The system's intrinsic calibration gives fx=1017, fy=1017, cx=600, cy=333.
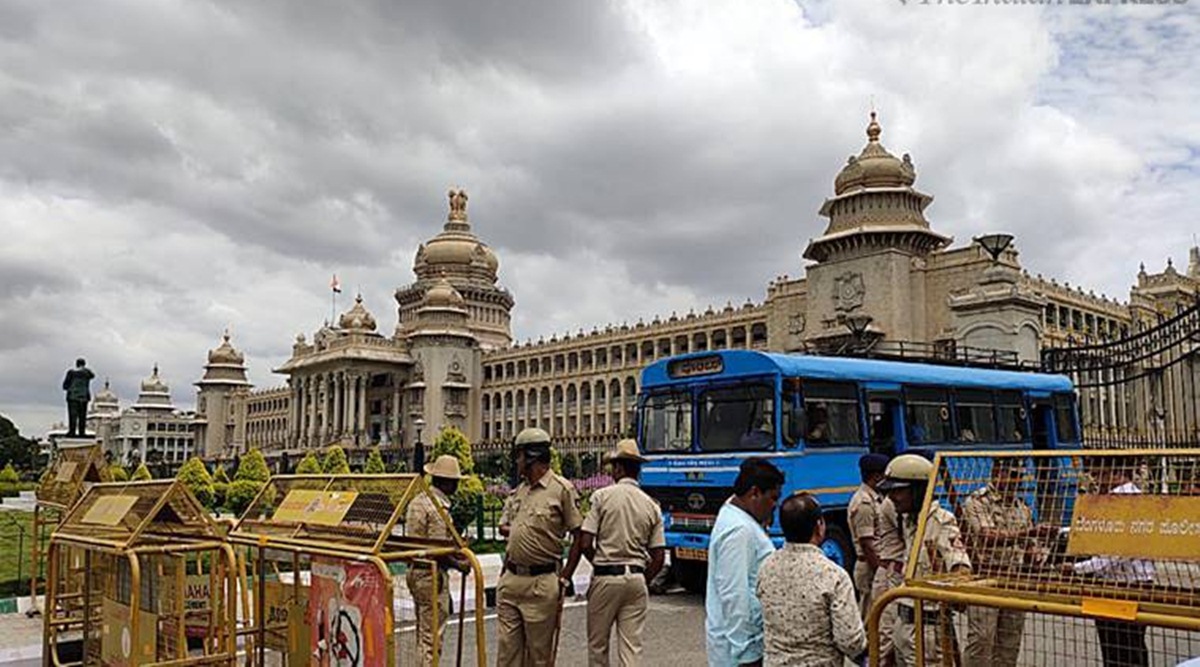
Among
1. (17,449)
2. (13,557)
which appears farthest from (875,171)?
(17,449)

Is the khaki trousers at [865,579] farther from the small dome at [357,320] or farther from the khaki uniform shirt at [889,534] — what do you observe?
the small dome at [357,320]

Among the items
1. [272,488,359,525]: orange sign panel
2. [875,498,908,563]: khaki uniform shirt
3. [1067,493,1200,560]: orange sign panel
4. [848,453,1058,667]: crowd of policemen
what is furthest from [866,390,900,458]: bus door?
[1067,493,1200,560]: orange sign panel

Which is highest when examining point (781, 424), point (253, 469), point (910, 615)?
point (781, 424)

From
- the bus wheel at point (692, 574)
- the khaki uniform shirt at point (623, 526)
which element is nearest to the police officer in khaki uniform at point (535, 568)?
the khaki uniform shirt at point (623, 526)

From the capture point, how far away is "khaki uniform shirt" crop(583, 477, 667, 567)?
6480mm

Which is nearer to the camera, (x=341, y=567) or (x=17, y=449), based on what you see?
(x=341, y=567)

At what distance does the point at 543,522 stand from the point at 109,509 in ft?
11.1

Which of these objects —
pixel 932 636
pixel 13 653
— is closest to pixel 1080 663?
pixel 932 636

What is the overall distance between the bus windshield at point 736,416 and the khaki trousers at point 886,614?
14.3ft

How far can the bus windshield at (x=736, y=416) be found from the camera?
38.0 ft

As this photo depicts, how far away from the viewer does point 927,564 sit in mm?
5918

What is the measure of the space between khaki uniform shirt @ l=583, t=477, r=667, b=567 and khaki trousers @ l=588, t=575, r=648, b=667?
0.14m

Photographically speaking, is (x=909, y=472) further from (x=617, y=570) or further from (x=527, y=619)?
(x=527, y=619)

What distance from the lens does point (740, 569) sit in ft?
16.6
